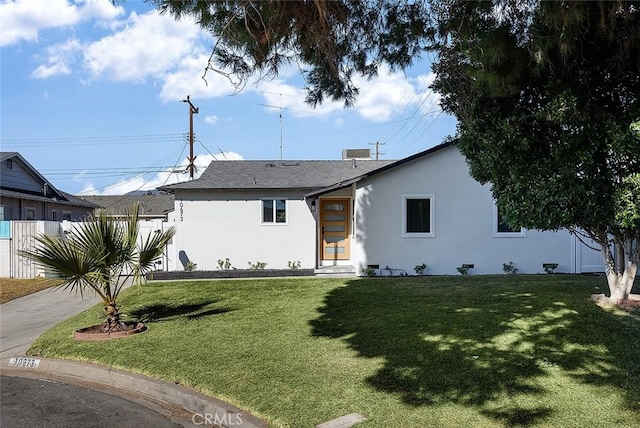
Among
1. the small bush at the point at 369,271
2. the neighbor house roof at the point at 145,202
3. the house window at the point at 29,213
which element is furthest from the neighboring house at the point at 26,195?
the small bush at the point at 369,271

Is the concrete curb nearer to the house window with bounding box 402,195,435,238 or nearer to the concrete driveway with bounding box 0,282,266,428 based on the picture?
the concrete driveway with bounding box 0,282,266,428

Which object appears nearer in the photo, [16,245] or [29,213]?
[16,245]

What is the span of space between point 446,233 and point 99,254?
9.89 meters

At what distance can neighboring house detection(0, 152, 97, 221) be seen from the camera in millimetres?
20391

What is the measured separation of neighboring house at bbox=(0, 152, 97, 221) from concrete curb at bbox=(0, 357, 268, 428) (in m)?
15.0

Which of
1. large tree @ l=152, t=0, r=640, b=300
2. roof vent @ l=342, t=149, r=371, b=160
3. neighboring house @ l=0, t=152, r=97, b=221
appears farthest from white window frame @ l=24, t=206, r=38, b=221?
large tree @ l=152, t=0, r=640, b=300

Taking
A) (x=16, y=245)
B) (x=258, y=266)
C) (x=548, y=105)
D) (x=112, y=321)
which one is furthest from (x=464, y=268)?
(x=16, y=245)

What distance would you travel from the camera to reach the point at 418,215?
559 inches

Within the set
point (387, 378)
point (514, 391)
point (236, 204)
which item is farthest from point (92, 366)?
point (236, 204)

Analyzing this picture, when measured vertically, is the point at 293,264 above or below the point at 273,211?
below

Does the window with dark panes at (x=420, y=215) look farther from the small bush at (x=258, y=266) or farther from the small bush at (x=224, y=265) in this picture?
the small bush at (x=224, y=265)

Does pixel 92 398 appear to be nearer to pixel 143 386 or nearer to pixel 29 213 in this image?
pixel 143 386

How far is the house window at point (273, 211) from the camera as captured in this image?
16.8 m

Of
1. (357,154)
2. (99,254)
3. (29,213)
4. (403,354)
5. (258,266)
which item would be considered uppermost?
(357,154)
